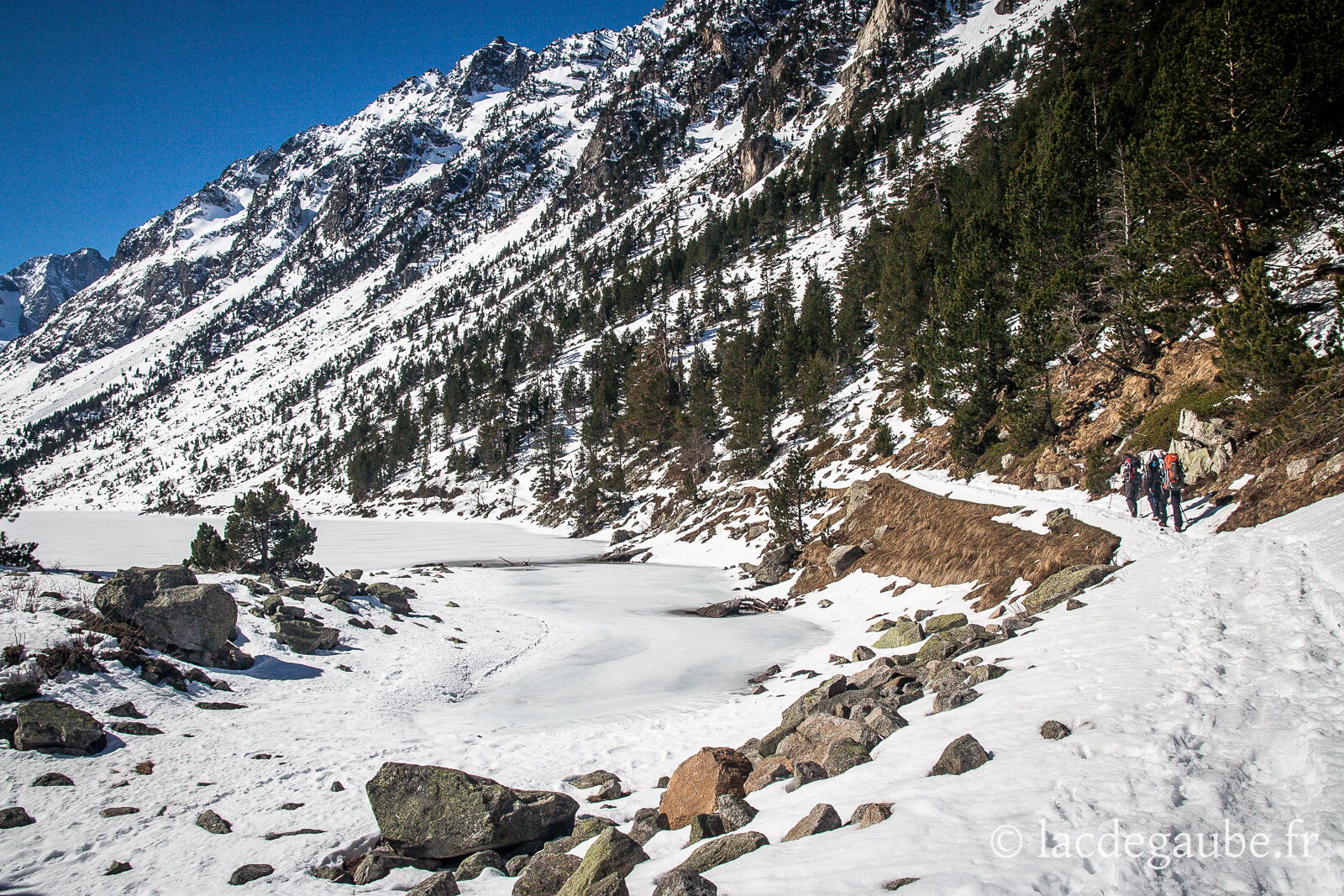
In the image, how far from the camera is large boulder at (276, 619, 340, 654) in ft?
55.0

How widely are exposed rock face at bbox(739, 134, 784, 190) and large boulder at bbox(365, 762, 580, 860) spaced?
173 m

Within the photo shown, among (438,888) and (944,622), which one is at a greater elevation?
(438,888)

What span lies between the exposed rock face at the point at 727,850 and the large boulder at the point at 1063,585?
10.8 m

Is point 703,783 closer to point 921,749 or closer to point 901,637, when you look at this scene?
point 921,749

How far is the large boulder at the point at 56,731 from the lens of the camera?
9.22 meters

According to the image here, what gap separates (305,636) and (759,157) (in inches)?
6771

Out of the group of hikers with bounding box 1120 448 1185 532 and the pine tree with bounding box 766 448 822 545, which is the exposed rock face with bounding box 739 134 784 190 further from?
the group of hikers with bounding box 1120 448 1185 532

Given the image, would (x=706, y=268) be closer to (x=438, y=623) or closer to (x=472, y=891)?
(x=438, y=623)

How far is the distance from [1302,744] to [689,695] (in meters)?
13.0

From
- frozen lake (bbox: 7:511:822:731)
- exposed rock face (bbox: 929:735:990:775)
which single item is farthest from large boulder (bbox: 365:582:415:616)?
exposed rock face (bbox: 929:735:990:775)

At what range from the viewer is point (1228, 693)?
6422 millimetres

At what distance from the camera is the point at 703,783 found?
860 centimetres

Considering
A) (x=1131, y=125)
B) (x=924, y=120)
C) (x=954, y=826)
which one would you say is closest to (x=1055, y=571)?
(x=954, y=826)

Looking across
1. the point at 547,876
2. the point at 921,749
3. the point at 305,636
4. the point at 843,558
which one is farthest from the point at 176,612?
the point at 843,558
